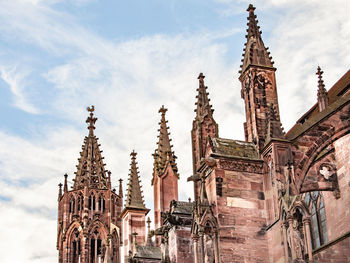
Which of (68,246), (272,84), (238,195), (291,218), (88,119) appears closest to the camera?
(291,218)

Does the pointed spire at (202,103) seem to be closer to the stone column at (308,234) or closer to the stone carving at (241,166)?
the stone carving at (241,166)

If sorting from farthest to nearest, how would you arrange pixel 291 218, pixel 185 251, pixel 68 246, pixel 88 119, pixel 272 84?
pixel 88 119 → pixel 68 246 → pixel 185 251 → pixel 272 84 → pixel 291 218

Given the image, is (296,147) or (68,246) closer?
(296,147)

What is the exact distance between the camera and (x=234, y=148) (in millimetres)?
18797

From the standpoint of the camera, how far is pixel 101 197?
45.0 meters

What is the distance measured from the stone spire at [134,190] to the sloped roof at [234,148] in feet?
41.3

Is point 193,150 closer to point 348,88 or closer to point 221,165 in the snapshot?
point 221,165

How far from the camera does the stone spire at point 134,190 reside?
103 ft

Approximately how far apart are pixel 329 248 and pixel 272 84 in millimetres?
5039

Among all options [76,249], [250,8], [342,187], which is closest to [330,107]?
[342,187]

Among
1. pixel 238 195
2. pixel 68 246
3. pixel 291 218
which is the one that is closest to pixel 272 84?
pixel 238 195

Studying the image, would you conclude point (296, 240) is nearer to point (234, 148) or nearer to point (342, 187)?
point (342, 187)

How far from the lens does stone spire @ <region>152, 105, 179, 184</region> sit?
2753 cm

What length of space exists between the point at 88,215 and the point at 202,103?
23.4 metres
